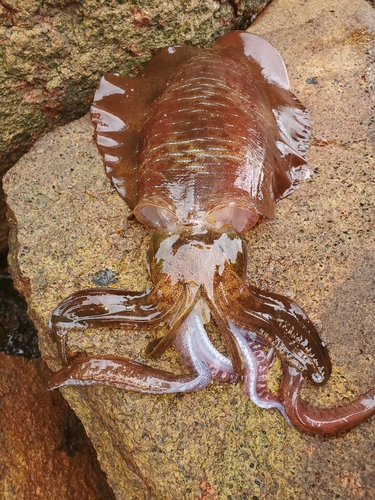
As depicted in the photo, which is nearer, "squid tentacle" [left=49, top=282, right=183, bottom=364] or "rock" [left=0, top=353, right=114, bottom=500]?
"squid tentacle" [left=49, top=282, right=183, bottom=364]

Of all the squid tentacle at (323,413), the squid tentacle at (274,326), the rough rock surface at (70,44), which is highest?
the rough rock surface at (70,44)

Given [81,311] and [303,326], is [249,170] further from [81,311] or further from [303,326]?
[81,311]

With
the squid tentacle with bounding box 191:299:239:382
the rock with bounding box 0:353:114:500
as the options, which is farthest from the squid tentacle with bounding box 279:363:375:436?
the rock with bounding box 0:353:114:500

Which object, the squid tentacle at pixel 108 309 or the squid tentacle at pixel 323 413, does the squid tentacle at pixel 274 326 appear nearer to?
the squid tentacle at pixel 323 413

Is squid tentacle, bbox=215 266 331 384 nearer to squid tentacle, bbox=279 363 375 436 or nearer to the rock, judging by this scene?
squid tentacle, bbox=279 363 375 436

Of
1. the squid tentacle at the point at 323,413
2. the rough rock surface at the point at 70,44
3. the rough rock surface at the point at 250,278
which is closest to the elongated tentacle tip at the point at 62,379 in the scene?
the rough rock surface at the point at 250,278

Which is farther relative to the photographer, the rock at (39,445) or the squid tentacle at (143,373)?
the rock at (39,445)
